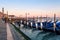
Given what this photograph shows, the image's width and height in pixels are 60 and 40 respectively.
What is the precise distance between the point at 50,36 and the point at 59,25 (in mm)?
3128

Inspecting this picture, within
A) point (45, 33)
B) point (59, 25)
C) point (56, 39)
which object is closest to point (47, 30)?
point (45, 33)

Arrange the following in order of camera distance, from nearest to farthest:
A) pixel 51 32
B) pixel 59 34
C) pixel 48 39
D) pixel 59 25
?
pixel 48 39 → pixel 59 34 → pixel 51 32 → pixel 59 25

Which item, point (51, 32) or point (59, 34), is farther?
point (51, 32)

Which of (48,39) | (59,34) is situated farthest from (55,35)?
(48,39)

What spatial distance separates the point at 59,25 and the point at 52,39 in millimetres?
4828

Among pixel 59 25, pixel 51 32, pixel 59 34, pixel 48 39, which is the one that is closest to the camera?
pixel 48 39

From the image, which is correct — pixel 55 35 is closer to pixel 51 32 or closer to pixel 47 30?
pixel 51 32

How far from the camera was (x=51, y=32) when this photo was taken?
2125cm

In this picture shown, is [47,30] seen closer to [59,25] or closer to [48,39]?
[59,25]

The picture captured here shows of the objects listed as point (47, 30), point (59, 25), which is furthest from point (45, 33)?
point (59, 25)

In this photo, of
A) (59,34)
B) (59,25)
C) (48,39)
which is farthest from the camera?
(59,25)

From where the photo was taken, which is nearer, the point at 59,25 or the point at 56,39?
the point at 56,39

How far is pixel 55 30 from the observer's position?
2019cm

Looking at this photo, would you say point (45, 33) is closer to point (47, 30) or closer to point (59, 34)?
point (47, 30)
